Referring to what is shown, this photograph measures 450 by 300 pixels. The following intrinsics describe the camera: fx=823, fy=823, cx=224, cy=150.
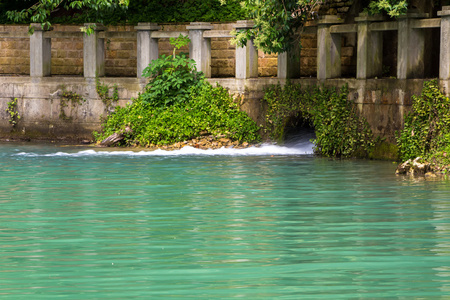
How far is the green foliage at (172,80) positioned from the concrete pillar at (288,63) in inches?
73.0

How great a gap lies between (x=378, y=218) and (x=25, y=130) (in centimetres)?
1248

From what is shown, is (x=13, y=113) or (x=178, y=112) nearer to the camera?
(x=178, y=112)

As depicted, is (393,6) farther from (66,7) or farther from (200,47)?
(66,7)

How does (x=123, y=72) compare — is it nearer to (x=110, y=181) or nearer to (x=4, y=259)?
(x=110, y=181)

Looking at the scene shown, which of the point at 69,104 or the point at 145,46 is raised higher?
the point at 145,46

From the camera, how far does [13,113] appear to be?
20.0 m

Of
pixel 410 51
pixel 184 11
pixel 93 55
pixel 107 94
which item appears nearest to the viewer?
pixel 410 51

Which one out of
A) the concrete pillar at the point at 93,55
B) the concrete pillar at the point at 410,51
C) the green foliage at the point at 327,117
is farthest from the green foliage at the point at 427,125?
the concrete pillar at the point at 93,55

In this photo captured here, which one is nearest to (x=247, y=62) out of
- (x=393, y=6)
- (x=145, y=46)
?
(x=145, y=46)

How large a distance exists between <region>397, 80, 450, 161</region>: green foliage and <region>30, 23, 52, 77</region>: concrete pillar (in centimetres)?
922

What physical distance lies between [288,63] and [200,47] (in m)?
2.18

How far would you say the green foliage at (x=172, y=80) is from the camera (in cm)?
1836

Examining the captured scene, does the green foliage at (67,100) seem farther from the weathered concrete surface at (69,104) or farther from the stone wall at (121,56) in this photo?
the stone wall at (121,56)

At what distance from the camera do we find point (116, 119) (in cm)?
1884
